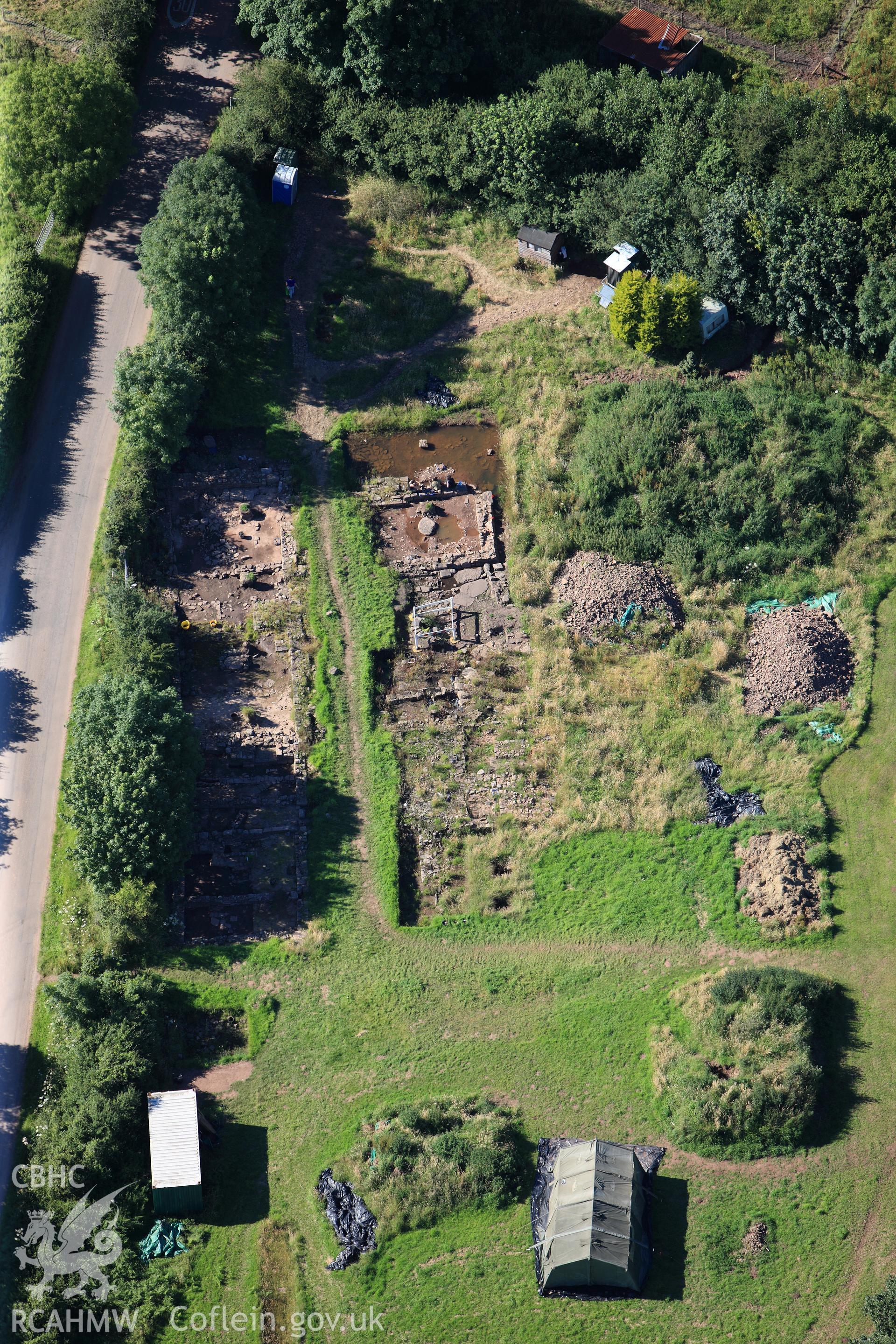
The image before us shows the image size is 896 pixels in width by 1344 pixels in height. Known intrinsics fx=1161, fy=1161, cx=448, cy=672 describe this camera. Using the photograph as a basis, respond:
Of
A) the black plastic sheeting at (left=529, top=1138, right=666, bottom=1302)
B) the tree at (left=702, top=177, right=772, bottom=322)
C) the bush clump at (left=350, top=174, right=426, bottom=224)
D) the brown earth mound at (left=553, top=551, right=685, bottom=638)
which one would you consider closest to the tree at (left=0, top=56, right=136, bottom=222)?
the bush clump at (left=350, top=174, right=426, bottom=224)

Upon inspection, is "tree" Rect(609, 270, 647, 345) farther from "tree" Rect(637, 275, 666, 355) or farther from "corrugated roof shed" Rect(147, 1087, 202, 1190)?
"corrugated roof shed" Rect(147, 1087, 202, 1190)

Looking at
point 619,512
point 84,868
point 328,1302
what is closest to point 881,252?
point 619,512

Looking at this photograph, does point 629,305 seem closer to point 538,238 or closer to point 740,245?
point 740,245

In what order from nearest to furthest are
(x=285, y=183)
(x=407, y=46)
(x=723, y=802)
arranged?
(x=723, y=802), (x=407, y=46), (x=285, y=183)

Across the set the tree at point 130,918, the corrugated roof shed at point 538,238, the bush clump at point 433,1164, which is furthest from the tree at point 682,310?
the bush clump at point 433,1164

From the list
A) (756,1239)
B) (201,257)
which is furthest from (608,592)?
(756,1239)

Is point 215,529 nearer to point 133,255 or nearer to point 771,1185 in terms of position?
point 133,255
